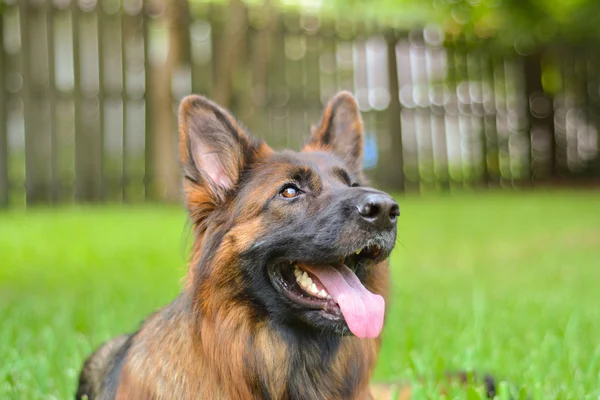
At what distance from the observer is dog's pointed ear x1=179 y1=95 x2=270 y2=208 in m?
3.14

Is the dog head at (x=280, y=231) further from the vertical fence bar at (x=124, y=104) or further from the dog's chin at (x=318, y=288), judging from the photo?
the vertical fence bar at (x=124, y=104)

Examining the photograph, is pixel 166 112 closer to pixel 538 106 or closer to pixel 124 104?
pixel 124 104

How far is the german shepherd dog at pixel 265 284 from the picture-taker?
9.42 ft

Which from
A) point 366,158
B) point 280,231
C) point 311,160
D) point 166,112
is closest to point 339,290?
point 280,231

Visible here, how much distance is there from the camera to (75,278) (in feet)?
22.3

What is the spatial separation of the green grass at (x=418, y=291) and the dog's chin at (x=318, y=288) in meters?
0.58

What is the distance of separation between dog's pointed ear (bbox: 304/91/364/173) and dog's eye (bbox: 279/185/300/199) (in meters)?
0.59

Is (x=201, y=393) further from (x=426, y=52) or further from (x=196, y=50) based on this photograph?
(x=426, y=52)

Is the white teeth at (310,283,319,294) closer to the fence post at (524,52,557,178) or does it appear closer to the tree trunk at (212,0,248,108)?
the tree trunk at (212,0,248,108)

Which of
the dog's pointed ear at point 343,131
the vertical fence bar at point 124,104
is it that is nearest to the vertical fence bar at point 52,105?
the vertical fence bar at point 124,104

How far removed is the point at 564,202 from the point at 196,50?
821cm

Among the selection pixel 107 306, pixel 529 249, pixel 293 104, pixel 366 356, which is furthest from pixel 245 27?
pixel 366 356

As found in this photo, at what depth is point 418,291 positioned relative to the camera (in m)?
7.05

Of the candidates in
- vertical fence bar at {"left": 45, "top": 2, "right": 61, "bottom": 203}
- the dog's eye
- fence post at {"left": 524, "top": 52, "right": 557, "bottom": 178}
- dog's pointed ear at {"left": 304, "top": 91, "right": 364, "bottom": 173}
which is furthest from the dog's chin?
fence post at {"left": 524, "top": 52, "right": 557, "bottom": 178}
